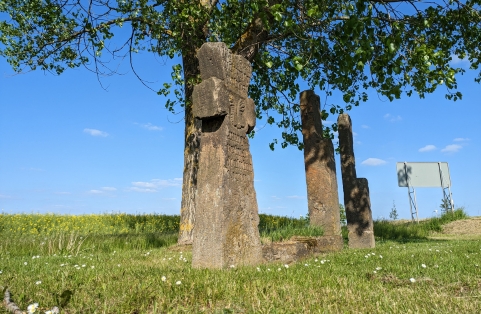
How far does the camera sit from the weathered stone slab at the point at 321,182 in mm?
10641

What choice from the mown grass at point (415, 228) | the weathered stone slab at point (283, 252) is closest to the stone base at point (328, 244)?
the weathered stone slab at point (283, 252)

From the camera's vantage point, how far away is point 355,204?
11.9m

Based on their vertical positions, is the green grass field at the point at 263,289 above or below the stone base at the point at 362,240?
below

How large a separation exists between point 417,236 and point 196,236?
13142 millimetres

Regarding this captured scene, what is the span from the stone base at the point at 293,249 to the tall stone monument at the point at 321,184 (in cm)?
95

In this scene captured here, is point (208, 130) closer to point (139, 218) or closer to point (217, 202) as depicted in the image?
point (217, 202)

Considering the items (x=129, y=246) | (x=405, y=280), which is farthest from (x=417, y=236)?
(x=405, y=280)

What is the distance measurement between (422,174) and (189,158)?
1383cm

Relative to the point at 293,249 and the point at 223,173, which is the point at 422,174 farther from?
the point at 223,173

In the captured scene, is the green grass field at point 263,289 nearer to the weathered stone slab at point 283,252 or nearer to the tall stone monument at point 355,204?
the weathered stone slab at point 283,252

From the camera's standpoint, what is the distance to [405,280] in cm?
527

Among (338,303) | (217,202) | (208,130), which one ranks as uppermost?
(208,130)

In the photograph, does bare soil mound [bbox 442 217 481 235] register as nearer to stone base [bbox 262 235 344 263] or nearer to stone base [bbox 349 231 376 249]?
stone base [bbox 349 231 376 249]

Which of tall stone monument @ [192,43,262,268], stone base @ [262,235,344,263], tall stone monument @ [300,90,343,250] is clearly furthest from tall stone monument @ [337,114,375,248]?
tall stone monument @ [192,43,262,268]
